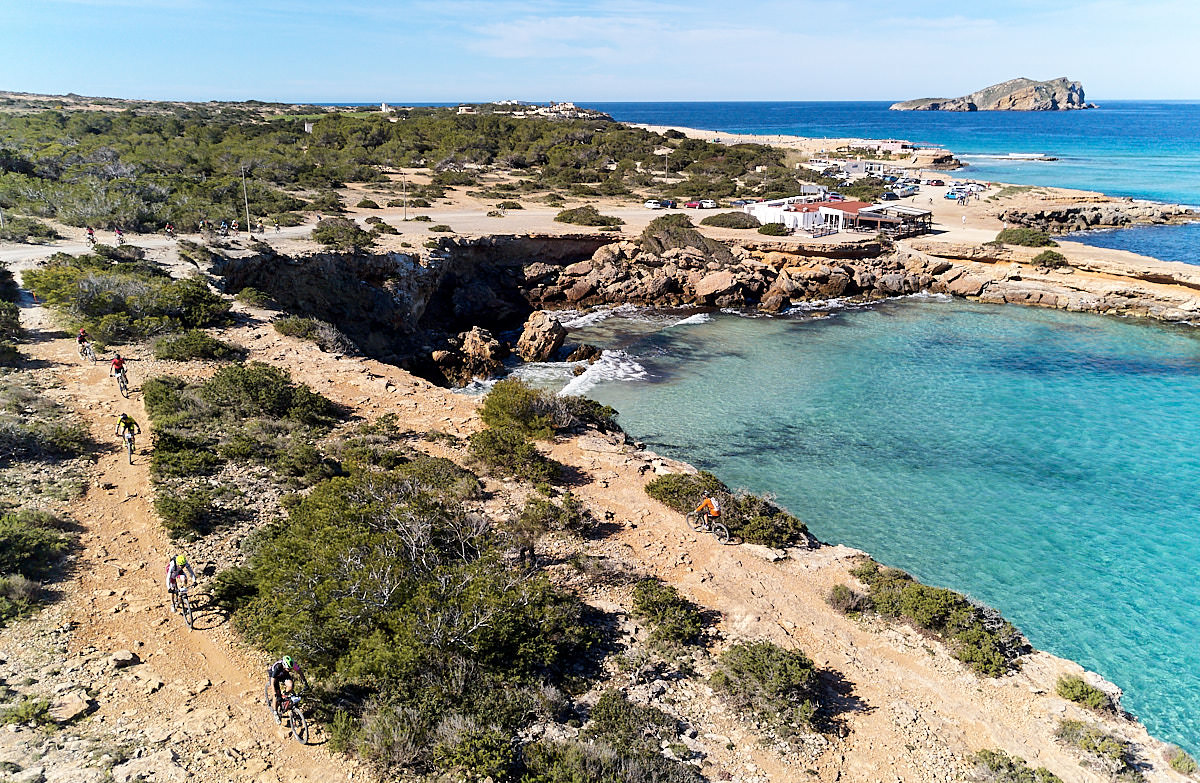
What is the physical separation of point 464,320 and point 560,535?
24773mm

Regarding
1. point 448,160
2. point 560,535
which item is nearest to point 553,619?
point 560,535

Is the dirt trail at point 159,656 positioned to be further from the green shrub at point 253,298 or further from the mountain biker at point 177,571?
the green shrub at point 253,298

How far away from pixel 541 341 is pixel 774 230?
23.8 metres

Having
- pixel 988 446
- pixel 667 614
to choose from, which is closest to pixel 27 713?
pixel 667 614

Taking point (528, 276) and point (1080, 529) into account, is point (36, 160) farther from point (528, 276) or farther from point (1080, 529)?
point (1080, 529)

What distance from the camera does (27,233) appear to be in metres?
30.8

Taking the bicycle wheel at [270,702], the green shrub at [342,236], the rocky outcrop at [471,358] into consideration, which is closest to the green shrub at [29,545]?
the bicycle wheel at [270,702]

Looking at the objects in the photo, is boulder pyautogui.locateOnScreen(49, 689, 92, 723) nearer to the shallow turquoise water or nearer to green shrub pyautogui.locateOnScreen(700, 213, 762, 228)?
the shallow turquoise water

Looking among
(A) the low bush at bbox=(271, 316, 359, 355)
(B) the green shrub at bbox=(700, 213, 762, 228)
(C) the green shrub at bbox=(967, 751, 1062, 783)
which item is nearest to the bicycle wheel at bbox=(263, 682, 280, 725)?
(C) the green shrub at bbox=(967, 751, 1062, 783)

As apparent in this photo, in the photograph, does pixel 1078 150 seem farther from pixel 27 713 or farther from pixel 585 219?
pixel 27 713

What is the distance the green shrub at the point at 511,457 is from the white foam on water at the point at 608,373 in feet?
36.0

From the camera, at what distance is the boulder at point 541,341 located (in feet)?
105

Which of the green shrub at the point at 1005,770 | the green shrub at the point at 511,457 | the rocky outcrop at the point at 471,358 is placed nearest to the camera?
the green shrub at the point at 1005,770

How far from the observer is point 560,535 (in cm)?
1384
